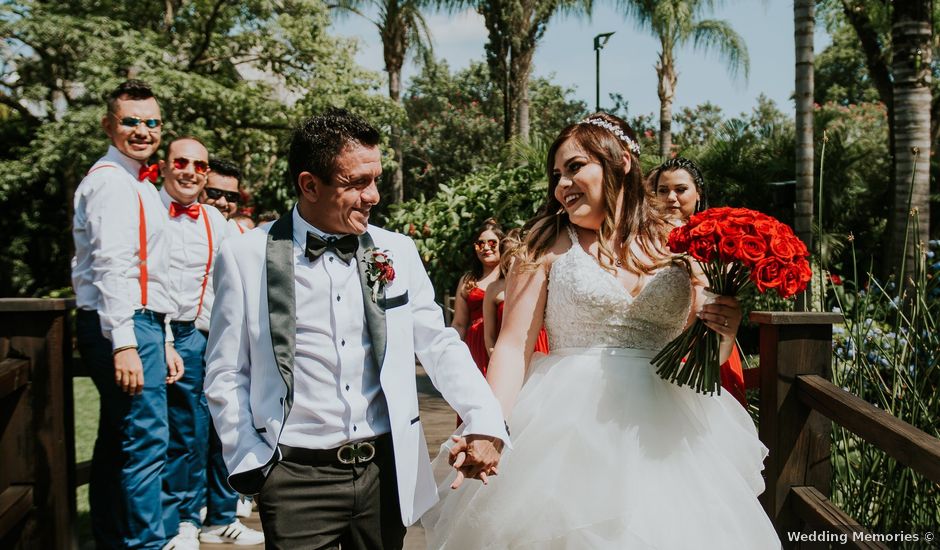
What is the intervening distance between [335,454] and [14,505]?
1486 millimetres

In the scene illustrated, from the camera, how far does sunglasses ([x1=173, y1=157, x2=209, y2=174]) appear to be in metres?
4.35

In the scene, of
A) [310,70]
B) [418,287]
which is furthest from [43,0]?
[418,287]

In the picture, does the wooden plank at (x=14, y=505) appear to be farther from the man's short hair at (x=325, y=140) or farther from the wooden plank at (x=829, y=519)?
the wooden plank at (x=829, y=519)

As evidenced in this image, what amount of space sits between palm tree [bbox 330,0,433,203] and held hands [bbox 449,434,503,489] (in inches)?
692

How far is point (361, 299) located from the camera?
98.1 inches

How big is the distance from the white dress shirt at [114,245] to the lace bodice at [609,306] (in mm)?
1861

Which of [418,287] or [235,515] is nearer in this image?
[418,287]

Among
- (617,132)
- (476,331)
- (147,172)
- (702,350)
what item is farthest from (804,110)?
(147,172)

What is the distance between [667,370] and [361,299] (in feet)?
3.62

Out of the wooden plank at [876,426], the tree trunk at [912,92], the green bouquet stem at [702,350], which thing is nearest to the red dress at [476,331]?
the wooden plank at [876,426]

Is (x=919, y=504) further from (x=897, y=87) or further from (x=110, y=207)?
(x=897, y=87)

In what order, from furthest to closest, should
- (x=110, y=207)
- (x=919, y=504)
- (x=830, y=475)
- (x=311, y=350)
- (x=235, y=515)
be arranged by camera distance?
(x=235, y=515) → (x=110, y=207) → (x=830, y=475) → (x=919, y=504) → (x=311, y=350)

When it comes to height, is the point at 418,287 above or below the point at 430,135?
below

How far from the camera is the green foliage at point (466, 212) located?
9.62 m
